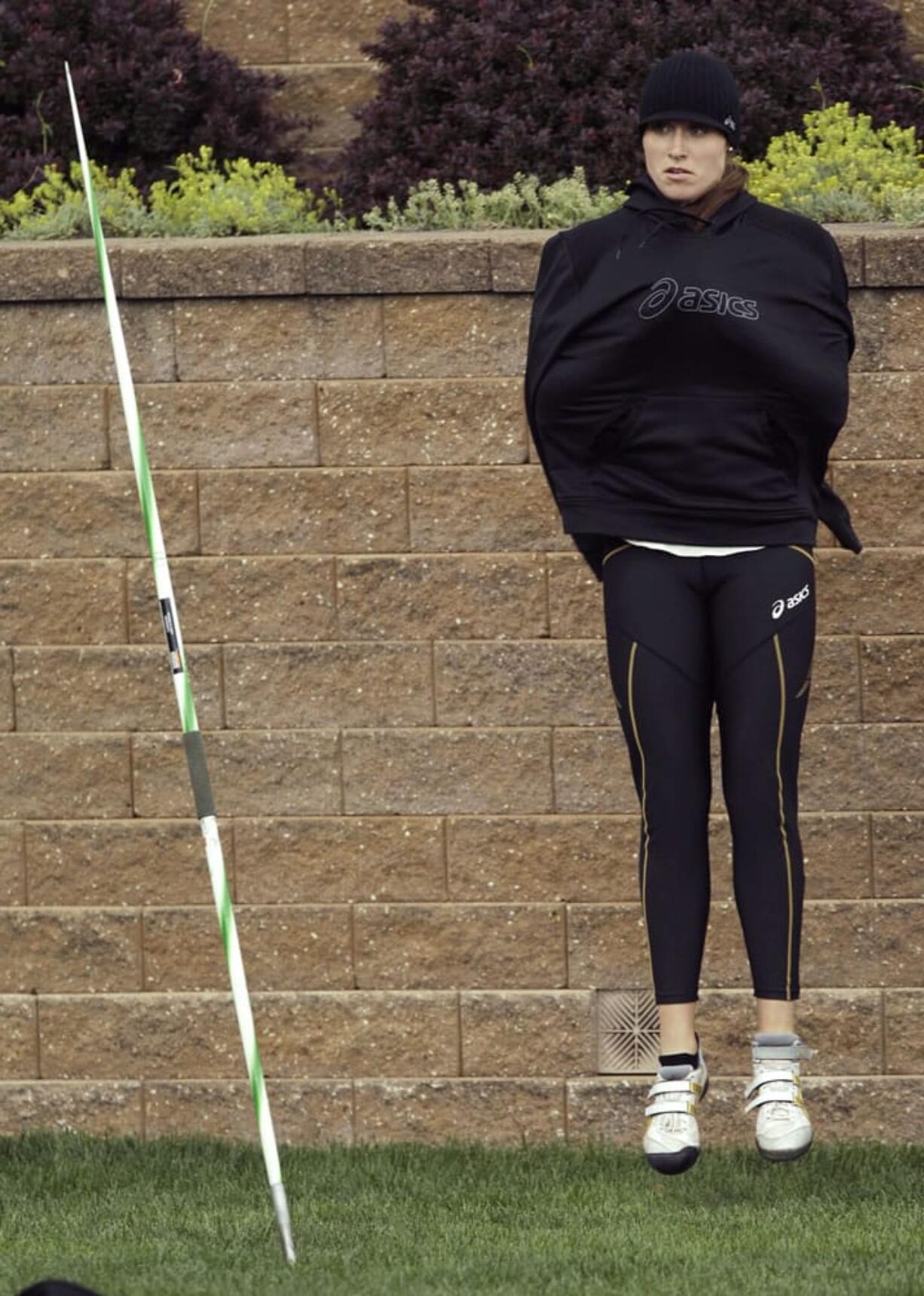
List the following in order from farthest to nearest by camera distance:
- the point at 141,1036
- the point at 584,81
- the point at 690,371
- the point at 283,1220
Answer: the point at 584,81, the point at 141,1036, the point at 690,371, the point at 283,1220

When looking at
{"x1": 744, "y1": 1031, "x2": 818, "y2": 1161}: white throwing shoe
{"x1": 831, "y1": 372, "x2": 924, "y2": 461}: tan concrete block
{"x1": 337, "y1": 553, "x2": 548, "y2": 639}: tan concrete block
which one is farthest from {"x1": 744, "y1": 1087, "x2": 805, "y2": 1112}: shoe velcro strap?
{"x1": 831, "y1": 372, "x2": 924, "y2": 461}: tan concrete block

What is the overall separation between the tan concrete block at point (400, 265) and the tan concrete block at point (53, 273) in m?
0.58

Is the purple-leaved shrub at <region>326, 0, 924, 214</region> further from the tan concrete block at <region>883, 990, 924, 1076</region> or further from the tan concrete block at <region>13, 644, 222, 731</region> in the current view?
the tan concrete block at <region>883, 990, 924, 1076</region>

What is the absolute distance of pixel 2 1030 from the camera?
7.48 meters

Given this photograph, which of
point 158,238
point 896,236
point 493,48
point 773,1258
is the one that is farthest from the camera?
point 493,48

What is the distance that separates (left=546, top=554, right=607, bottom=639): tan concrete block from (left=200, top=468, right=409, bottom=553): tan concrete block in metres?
0.43

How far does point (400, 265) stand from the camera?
7.38 meters

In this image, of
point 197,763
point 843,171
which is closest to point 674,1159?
point 197,763

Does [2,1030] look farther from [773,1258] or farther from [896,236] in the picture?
[896,236]

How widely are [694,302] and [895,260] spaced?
1595mm

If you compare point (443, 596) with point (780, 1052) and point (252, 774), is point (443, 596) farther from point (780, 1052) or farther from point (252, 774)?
point (780, 1052)

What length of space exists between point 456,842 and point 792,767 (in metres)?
1.66

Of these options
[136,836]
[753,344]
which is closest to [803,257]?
[753,344]

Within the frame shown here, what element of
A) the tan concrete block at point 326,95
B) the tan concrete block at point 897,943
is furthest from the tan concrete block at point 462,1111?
the tan concrete block at point 326,95
